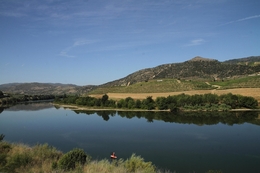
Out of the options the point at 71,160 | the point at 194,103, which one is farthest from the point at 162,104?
the point at 71,160

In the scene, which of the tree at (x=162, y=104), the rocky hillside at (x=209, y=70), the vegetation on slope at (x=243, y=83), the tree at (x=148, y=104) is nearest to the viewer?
the tree at (x=162, y=104)

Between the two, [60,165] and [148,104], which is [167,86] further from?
[60,165]

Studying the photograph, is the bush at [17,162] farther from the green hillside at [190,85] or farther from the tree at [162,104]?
the green hillside at [190,85]

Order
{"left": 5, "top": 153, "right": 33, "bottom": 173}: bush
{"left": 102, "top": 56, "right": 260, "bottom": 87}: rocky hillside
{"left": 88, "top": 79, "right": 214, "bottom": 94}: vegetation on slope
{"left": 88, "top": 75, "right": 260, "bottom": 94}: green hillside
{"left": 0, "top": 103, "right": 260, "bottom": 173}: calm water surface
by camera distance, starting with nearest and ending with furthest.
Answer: {"left": 5, "top": 153, "right": 33, "bottom": 173}: bush → {"left": 0, "top": 103, "right": 260, "bottom": 173}: calm water surface → {"left": 88, "top": 75, "right": 260, "bottom": 94}: green hillside → {"left": 88, "top": 79, "right": 214, "bottom": 94}: vegetation on slope → {"left": 102, "top": 56, "right": 260, "bottom": 87}: rocky hillside

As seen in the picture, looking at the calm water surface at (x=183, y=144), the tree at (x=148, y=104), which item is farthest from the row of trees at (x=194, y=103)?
the calm water surface at (x=183, y=144)

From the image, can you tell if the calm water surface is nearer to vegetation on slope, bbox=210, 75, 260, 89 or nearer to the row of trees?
the row of trees

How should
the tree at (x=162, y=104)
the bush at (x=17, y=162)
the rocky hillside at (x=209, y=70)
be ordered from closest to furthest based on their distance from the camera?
the bush at (x=17, y=162), the tree at (x=162, y=104), the rocky hillside at (x=209, y=70)

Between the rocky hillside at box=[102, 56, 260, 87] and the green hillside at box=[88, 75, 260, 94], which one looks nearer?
the green hillside at box=[88, 75, 260, 94]

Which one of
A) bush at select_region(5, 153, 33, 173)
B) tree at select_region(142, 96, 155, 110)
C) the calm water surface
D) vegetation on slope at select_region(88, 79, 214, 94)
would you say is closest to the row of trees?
tree at select_region(142, 96, 155, 110)

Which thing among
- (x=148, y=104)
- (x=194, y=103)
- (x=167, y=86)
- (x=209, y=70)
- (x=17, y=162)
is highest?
(x=209, y=70)

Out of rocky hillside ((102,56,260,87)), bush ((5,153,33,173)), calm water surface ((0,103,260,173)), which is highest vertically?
rocky hillside ((102,56,260,87))

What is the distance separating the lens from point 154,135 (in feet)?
110

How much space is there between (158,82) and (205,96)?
31.9m

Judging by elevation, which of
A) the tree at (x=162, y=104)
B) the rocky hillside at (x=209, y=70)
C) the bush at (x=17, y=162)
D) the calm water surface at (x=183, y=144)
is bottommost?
the calm water surface at (x=183, y=144)
